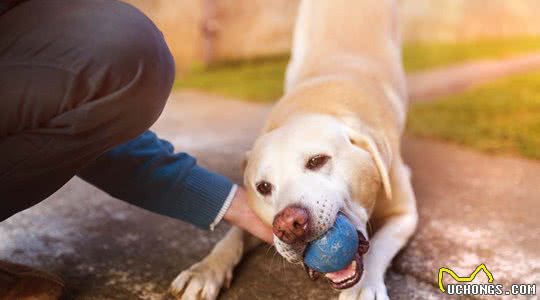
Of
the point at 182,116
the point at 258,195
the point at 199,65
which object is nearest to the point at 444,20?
the point at 199,65

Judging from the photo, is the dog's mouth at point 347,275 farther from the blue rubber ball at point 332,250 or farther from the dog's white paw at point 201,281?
the dog's white paw at point 201,281

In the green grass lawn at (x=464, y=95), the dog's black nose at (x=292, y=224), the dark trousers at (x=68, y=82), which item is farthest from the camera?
the green grass lawn at (x=464, y=95)

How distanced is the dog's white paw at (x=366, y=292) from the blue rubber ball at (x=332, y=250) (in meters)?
0.12

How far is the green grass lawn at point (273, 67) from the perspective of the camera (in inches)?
189

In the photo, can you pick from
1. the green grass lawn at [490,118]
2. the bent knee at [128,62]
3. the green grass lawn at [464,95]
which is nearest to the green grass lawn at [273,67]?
the green grass lawn at [464,95]

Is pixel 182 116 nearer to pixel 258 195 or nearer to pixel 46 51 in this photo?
pixel 258 195

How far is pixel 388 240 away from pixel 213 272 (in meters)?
0.54

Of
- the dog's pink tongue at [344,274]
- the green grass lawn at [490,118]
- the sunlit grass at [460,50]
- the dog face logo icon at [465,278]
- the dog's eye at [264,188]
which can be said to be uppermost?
the dog's eye at [264,188]

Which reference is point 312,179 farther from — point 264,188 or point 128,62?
point 128,62

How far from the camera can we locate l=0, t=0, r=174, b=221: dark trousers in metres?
1.32

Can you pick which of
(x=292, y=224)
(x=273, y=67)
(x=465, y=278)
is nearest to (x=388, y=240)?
(x=465, y=278)

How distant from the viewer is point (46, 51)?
1.33m

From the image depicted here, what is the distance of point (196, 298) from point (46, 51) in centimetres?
75

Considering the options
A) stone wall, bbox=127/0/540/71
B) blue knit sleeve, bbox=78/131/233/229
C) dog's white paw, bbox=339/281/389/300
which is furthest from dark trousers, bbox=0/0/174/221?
stone wall, bbox=127/0/540/71
